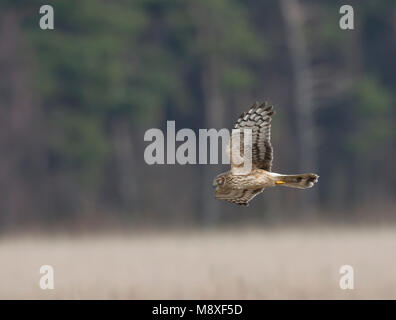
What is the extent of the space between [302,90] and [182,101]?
10.2 feet

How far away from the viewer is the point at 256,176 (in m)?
8.58

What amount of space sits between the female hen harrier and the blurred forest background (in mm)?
14253

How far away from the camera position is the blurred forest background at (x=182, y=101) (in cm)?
2428

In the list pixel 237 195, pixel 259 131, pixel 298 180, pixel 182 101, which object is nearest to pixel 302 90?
pixel 182 101

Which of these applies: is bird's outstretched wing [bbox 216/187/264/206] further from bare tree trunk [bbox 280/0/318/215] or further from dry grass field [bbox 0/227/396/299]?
bare tree trunk [bbox 280/0/318/215]

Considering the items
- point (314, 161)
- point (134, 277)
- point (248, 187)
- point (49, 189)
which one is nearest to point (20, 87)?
point (49, 189)

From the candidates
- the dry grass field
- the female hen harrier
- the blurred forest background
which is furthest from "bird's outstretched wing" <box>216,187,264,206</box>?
the blurred forest background

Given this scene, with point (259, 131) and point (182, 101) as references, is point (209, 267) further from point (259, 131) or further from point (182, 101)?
point (182, 101)

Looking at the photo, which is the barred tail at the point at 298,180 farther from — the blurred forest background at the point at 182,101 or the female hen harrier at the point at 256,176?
the blurred forest background at the point at 182,101

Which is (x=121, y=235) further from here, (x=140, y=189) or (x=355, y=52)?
(x=355, y=52)

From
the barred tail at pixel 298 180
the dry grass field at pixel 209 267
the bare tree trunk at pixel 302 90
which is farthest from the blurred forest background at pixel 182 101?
the barred tail at pixel 298 180

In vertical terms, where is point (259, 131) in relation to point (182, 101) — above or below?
below

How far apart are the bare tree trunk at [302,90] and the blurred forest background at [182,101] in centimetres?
5

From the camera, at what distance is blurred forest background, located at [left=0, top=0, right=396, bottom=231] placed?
24.3 m
